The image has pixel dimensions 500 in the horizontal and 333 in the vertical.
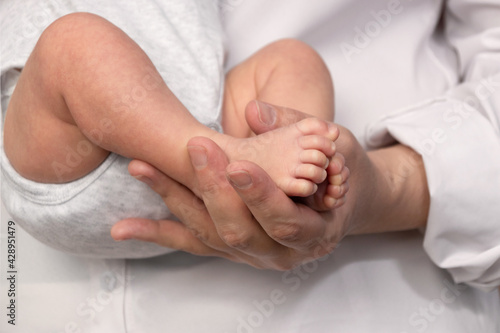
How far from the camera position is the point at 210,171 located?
2.04 ft

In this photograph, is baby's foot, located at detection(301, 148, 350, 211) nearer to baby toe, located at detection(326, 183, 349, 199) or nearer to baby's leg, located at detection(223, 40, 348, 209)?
baby toe, located at detection(326, 183, 349, 199)

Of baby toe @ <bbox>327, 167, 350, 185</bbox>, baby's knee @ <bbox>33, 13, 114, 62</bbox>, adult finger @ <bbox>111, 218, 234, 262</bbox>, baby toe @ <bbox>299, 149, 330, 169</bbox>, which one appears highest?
baby's knee @ <bbox>33, 13, 114, 62</bbox>

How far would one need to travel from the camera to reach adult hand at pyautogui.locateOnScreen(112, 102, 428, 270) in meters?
0.60

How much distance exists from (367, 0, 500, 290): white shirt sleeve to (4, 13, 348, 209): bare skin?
0.29m

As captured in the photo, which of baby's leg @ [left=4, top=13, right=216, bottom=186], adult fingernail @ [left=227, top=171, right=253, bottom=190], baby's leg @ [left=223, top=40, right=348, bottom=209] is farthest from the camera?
baby's leg @ [left=223, top=40, right=348, bottom=209]

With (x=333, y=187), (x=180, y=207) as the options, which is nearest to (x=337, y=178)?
(x=333, y=187)

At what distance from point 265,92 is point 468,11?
0.50m

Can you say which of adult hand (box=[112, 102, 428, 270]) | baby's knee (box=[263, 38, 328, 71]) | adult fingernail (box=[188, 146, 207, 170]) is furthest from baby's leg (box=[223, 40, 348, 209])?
adult fingernail (box=[188, 146, 207, 170])

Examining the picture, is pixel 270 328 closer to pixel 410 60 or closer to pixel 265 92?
pixel 265 92

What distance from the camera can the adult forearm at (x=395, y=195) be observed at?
817mm

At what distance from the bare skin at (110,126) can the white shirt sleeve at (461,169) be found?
285 millimetres

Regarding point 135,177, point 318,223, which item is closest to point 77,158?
point 135,177

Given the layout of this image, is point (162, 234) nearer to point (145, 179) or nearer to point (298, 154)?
point (145, 179)

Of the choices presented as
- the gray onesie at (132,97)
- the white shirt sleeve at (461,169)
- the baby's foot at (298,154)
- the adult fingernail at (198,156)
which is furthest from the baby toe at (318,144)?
the white shirt sleeve at (461,169)
